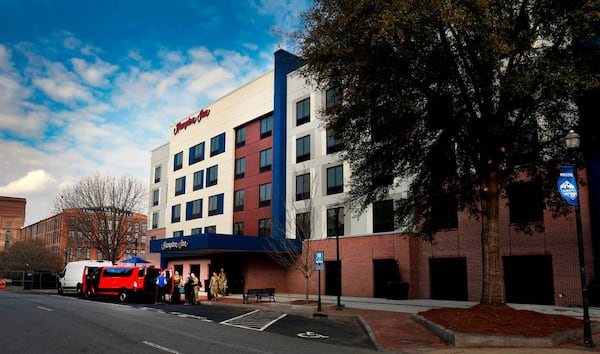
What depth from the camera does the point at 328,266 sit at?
3619 centimetres

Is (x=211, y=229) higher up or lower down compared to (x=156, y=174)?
lower down

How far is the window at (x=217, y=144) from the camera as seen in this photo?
4762 centimetres

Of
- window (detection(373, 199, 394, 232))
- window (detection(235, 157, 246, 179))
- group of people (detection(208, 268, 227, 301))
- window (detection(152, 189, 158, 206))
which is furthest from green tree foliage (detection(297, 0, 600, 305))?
window (detection(152, 189, 158, 206))

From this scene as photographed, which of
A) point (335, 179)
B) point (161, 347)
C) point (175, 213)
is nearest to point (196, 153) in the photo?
point (175, 213)

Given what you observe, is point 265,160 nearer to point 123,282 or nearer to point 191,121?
point 191,121

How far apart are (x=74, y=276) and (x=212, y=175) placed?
15.8 m

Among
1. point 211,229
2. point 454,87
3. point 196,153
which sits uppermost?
point 196,153

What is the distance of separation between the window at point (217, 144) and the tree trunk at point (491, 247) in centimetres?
3381

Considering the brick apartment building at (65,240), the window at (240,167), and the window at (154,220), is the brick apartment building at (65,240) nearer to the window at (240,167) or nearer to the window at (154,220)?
the window at (154,220)

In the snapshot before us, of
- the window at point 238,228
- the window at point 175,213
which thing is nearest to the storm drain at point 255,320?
the window at point 238,228

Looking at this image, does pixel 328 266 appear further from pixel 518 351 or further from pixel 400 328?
pixel 518 351

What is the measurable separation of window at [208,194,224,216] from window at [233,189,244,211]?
1.84 metres

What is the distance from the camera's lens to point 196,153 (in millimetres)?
51656

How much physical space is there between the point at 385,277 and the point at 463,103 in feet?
55.4
